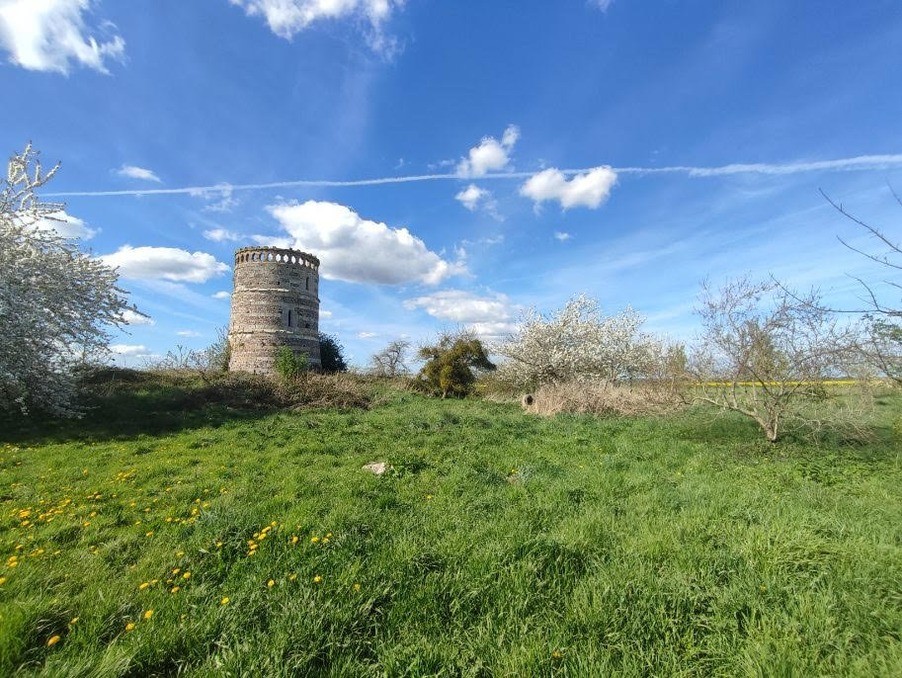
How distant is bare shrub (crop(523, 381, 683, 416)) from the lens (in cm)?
1564

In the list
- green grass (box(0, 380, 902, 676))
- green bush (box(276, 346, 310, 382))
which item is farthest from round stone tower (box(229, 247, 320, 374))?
green grass (box(0, 380, 902, 676))

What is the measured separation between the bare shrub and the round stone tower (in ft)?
48.2

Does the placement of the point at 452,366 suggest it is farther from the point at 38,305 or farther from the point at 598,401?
the point at 38,305

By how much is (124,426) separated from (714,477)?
47.2ft

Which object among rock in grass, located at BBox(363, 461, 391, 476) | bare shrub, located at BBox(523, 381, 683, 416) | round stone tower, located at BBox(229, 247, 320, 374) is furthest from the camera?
round stone tower, located at BBox(229, 247, 320, 374)

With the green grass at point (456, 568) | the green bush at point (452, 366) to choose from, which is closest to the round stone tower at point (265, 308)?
the green bush at point (452, 366)

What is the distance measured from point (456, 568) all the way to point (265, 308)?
23386 millimetres

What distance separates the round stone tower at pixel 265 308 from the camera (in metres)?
24.5

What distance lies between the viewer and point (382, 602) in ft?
11.9

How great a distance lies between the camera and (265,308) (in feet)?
80.9

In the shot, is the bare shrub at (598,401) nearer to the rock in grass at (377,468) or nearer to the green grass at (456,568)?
the green grass at (456,568)

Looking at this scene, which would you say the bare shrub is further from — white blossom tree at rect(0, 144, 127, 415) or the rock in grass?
white blossom tree at rect(0, 144, 127, 415)

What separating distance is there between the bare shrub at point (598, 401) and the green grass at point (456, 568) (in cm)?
755

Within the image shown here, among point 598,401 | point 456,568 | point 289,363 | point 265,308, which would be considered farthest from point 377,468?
point 265,308
